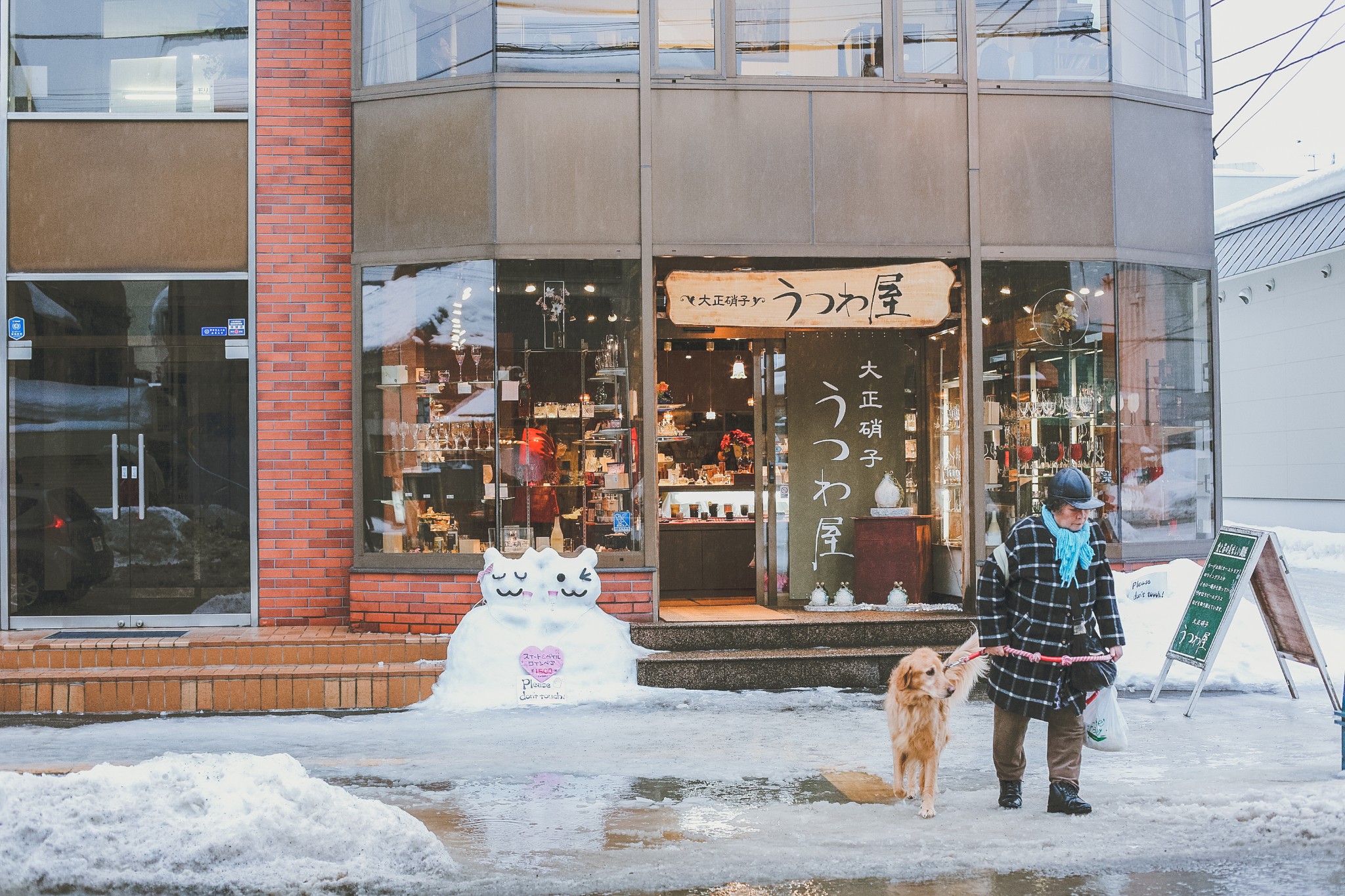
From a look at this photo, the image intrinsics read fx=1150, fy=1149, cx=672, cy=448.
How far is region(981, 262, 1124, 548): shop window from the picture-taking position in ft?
34.2

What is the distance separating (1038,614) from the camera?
19.7 feet

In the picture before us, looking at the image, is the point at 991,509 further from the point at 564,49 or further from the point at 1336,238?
the point at 1336,238

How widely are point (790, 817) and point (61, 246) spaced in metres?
8.21

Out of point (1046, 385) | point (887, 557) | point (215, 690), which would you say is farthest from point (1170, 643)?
point (215, 690)

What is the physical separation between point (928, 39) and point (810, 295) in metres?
2.53

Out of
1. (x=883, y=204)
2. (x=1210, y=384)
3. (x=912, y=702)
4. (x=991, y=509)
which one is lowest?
(x=912, y=702)

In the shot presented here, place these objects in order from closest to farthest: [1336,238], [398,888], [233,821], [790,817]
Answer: [398,888]
[233,821]
[790,817]
[1336,238]

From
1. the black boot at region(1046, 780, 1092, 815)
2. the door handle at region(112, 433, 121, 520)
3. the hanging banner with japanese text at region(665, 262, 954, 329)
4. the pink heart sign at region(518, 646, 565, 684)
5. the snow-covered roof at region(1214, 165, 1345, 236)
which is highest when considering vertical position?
the snow-covered roof at region(1214, 165, 1345, 236)

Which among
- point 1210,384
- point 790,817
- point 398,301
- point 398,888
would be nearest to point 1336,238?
point 1210,384

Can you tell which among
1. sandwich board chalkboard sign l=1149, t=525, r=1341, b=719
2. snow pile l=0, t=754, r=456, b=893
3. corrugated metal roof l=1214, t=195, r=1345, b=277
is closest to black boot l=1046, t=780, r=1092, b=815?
sandwich board chalkboard sign l=1149, t=525, r=1341, b=719

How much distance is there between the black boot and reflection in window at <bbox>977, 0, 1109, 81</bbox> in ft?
21.9

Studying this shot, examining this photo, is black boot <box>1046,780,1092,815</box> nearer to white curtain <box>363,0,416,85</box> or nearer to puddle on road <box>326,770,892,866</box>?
puddle on road <box>326,770,892,866</box>

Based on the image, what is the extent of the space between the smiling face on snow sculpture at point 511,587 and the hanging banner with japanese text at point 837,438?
3.29 meters

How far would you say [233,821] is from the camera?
5.32 meters
